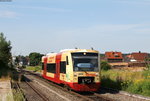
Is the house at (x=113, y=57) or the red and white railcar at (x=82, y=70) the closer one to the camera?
the red and white railcar at (x=82, y=70)

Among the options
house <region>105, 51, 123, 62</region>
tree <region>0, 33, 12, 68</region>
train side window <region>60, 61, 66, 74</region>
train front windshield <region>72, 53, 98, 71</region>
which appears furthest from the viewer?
house <region>105, 51, 123, 62</region>

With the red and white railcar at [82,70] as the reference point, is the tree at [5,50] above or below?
above

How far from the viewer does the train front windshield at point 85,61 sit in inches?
674

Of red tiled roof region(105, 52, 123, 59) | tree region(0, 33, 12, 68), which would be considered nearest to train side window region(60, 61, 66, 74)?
tree region(0, 33, 12, 68)

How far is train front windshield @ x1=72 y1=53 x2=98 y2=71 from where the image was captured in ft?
56.2

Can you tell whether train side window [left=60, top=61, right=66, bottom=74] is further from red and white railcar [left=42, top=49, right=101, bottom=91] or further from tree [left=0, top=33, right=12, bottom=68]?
tree [left=0, top=33, right=12, bottom=68]

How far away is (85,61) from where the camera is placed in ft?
57.0

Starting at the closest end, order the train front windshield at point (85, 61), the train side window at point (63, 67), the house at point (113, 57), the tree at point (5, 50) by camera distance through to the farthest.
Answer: the train front windshield at point (85, 61) → the train side window at point (63, 67) → the tree at point (5, 50) → the house at point (113, 57)

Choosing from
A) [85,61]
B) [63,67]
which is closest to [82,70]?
[85,61]

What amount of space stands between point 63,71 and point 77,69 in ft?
7.96

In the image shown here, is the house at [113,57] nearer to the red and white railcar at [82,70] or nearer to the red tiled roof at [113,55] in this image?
the red tiled roof at [113,55]

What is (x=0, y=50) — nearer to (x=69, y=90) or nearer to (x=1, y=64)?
(x=1, y=64)

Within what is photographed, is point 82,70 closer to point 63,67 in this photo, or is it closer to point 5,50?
point 63,67

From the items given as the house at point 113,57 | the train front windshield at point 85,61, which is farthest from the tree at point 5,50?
the house at point 113,57
